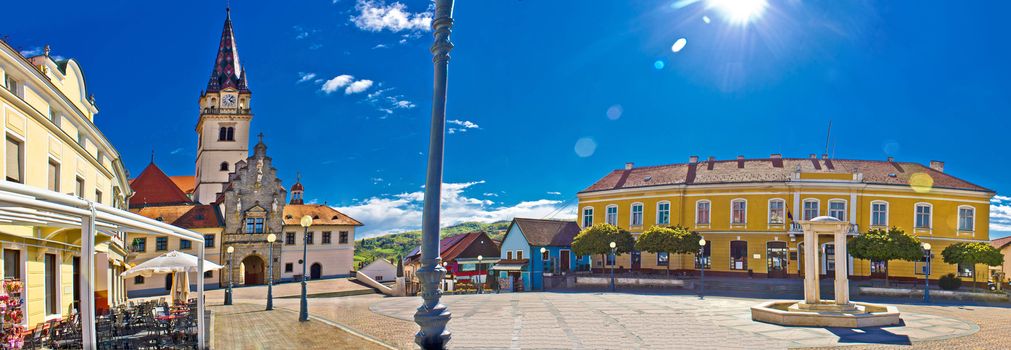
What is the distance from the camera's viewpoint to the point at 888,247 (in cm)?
3950

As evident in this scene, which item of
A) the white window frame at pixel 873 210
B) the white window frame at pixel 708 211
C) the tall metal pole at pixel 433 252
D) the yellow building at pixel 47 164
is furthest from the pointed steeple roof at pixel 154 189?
the tall metal pole at pixel 433 252

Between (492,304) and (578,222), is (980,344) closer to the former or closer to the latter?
(492,304)

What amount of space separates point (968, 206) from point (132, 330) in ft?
161

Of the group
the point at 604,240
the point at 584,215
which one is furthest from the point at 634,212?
the point at 604,240

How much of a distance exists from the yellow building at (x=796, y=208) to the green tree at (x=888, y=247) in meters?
3.31

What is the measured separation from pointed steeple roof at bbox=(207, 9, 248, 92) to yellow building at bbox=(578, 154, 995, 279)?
47.9 metres

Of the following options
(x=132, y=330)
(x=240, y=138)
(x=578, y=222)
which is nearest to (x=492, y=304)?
(x=132, y=330)

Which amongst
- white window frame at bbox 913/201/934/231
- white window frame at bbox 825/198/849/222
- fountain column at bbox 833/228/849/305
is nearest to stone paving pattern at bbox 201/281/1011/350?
fountain column at bbox 833/228/849/305

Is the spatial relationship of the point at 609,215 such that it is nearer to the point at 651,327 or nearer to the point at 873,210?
the point at 873,210

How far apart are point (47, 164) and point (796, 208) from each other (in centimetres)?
4254

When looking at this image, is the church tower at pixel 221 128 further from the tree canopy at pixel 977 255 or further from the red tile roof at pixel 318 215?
the tree canopy at pixel 977 255

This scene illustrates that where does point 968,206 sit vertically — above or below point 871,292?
above

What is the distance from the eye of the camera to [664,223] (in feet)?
166

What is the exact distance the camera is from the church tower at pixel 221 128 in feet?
239
